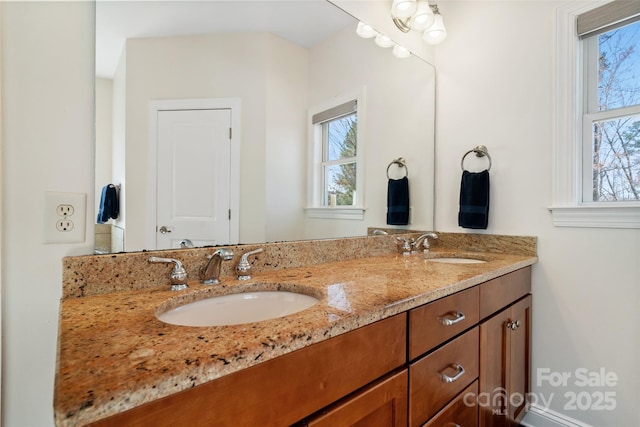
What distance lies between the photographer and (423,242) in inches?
72.4

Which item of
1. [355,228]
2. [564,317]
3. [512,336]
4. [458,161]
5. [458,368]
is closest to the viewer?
[458,368]

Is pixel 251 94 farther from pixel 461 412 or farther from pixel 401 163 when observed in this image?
pixel 461 412

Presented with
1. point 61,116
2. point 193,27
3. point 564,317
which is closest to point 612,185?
point 564,317

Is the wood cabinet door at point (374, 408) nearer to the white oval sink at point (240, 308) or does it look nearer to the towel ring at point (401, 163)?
the white oval sink at point (240, 308)

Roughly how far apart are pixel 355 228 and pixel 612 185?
116 cm

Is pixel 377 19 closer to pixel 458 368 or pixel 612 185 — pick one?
pixel 612 185

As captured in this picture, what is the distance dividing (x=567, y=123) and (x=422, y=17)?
0.91 metres

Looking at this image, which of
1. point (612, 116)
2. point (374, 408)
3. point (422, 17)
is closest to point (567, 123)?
point (612, 116)

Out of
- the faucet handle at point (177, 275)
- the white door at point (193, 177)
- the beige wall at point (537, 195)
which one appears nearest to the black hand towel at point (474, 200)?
the beige wall at point (537, 195)

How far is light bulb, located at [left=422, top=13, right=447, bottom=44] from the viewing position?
5.85ft

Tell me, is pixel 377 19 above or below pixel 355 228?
above

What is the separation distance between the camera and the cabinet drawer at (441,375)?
2.73 feet

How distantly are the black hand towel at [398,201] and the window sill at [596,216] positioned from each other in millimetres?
696

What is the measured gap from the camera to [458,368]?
997 millimetres
